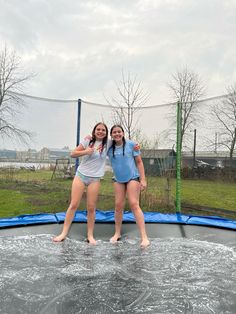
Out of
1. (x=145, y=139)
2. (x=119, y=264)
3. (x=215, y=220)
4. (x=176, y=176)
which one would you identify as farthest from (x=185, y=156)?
(x=119, y=264)

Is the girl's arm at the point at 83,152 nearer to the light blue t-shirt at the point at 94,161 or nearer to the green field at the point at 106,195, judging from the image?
the light blue t-shirt at the point at 94,161

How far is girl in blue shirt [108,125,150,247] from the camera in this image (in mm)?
2314

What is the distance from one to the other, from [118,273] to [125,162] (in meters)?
0.89

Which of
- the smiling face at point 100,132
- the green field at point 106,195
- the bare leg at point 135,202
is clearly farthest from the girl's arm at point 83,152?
the green field at point 106,195

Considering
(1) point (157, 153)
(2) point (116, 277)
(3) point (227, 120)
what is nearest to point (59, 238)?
(2) point (116, 277)

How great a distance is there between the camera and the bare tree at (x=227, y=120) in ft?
10.7

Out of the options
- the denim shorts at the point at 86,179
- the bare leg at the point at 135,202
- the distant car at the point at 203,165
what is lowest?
the bare leg at the point at 135,202

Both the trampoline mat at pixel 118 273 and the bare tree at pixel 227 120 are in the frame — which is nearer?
the trampoline mat at pixel 118 273

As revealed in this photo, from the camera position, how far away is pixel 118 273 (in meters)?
1.64

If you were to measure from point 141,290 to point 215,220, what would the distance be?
5.55 feet

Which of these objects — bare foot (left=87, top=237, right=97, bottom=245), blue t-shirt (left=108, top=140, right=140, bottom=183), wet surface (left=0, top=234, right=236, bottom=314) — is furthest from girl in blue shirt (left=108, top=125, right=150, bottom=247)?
wet surface (left=0, top=234, right=236, bottom=314)

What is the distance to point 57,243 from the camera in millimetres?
2188

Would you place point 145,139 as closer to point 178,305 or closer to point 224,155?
point 224,155

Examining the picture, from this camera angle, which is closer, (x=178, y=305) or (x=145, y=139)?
(x=178, y=305)
